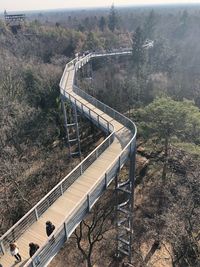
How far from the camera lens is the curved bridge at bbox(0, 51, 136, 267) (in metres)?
12.0

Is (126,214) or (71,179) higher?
(71,179)

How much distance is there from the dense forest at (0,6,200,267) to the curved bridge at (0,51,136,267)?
330cm

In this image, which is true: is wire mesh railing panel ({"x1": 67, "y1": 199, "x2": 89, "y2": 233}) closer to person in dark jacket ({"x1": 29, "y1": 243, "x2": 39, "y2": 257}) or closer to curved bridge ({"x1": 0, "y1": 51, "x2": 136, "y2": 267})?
curved bridge ({"x1": 0, "y1": 51, "x2": 136, "y2": 267})

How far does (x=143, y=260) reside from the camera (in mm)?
20594

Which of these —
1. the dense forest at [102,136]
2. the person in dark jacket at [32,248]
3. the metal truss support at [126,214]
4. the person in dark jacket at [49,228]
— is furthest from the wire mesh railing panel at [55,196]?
the metal truss support at [126,214]

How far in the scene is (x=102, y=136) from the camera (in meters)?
37.0

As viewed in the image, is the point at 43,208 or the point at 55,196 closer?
the point at 43,208

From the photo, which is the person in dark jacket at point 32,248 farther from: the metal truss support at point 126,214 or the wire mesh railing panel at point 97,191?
the metal truss support at point 126,214

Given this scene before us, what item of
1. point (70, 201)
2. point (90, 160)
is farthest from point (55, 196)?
point (90, 160)

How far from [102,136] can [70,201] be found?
886 inches

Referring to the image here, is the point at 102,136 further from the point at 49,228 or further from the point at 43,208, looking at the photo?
the point at 49,228

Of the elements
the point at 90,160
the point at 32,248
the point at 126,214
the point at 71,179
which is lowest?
the point at 126,214

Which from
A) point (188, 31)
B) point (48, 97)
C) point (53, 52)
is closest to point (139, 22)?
point (188, 31)

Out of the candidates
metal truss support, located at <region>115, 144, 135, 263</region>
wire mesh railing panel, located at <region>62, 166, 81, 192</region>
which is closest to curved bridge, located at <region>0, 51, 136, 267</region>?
wire mesh railing panel, located at <region>62, 166, 81, 192</region>
